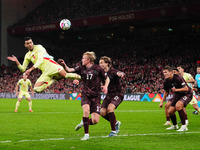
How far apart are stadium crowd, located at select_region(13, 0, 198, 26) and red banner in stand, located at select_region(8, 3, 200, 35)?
2.26 feet

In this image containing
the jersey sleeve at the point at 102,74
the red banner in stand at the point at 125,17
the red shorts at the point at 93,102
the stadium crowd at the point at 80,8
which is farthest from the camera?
the stadium crowd at the point at 80,8

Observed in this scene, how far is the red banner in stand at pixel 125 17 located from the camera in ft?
117

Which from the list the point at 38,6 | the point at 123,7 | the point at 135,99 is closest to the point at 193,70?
the point at 135,99

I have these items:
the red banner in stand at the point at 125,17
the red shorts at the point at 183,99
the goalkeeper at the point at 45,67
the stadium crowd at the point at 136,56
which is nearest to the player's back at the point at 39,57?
the goalkeeper at the point at 45,67

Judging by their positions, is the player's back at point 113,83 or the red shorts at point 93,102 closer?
the red shorts at point 93,102

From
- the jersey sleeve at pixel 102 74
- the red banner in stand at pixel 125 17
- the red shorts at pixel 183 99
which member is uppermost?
the red banner in stand at pixel 125 17

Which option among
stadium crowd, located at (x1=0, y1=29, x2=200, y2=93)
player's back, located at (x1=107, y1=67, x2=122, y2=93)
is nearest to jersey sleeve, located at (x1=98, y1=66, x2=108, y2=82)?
player's back, located at (x1=107, y1=67, x2=122, y2=93)

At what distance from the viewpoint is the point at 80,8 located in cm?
4809

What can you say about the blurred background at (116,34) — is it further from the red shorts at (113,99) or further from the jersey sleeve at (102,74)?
the jersey sleeve at (102,74)

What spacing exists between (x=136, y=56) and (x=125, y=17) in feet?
20.2

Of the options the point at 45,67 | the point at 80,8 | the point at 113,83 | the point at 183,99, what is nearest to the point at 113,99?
the point at 113,83

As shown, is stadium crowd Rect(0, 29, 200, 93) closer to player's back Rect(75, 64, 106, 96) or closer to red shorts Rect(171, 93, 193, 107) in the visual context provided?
red shorts Rect(171, 93, 193, 107)

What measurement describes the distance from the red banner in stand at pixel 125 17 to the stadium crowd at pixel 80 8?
2.26 ft

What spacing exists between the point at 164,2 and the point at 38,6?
25.3m
